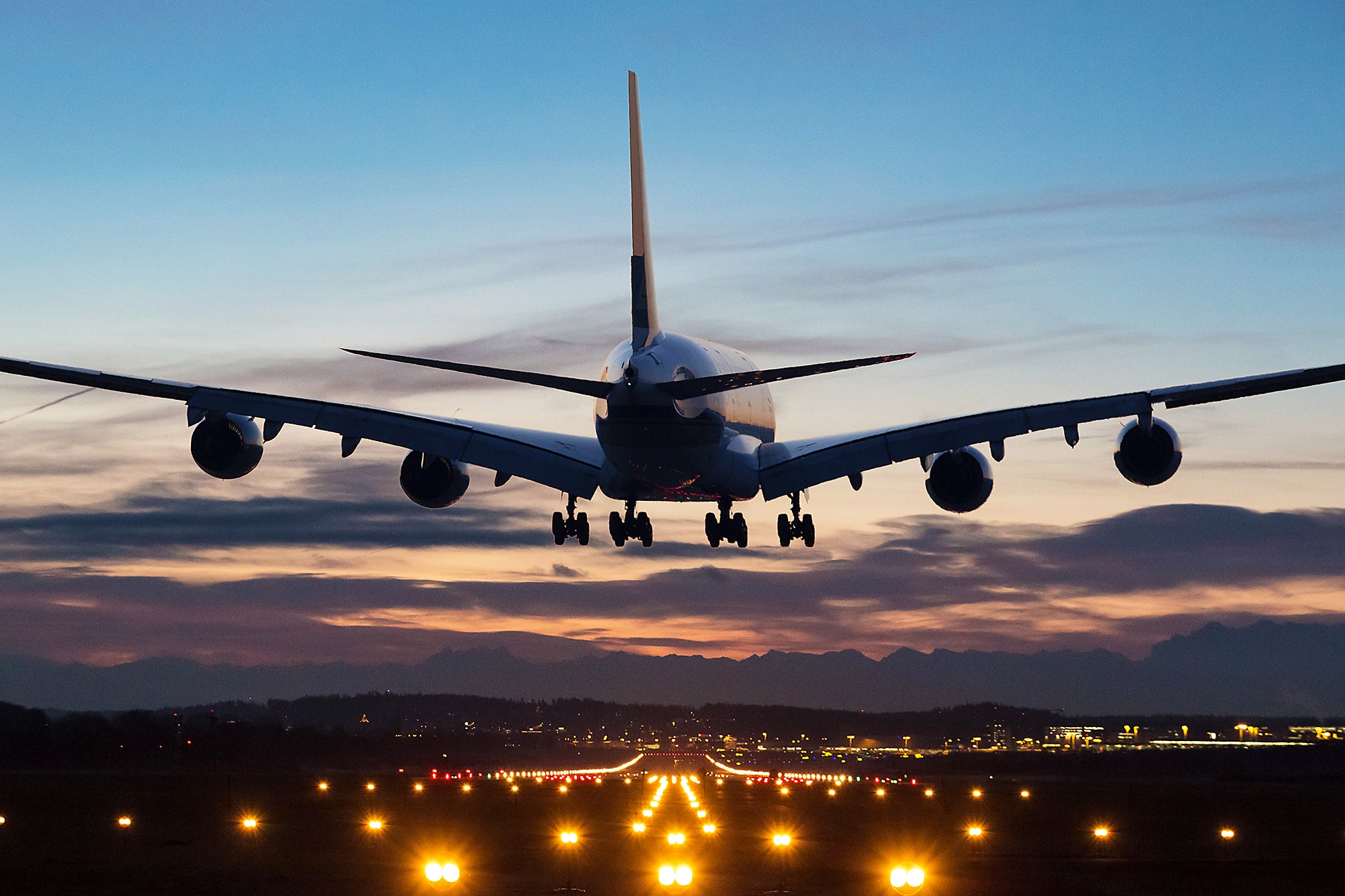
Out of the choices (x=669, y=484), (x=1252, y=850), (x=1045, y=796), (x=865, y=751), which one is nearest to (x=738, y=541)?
(x=669, y=484)

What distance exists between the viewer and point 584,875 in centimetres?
3872

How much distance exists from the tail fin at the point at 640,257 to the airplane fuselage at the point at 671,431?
113cm

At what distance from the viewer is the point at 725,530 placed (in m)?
46.0

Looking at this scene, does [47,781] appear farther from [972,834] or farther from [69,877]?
[972,834]

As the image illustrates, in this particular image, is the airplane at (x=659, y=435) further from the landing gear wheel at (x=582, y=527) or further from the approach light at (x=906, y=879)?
the approach light at (x=906, y=879)

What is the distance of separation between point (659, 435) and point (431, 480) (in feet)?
31.1

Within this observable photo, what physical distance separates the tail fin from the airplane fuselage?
1.13 m

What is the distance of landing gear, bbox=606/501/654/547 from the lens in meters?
44.5

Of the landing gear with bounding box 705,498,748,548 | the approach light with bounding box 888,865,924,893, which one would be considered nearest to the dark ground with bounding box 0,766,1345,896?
the approach light with bounding box 888,865,924,893

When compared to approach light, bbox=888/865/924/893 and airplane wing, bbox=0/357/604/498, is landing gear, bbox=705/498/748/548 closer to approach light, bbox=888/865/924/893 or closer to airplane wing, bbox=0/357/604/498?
airplane wing, bbox=0/357/604/498

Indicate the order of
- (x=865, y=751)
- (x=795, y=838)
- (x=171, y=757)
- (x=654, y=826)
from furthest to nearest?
(x=865, y=751)
(x=171, y=757)
(x=654, y=826)
(x=795, y=838)

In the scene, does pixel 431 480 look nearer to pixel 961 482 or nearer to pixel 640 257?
pixel 640 257

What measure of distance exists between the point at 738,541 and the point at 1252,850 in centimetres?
2140

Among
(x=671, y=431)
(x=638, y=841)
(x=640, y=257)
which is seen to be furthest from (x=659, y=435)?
(x=638, y=841)
